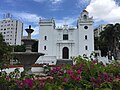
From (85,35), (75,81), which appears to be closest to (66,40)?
(85,35)

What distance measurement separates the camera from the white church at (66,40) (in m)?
39.0

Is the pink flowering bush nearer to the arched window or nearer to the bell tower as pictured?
the bell tower

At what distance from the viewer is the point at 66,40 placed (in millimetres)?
39844

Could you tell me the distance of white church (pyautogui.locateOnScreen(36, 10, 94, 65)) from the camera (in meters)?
39.0

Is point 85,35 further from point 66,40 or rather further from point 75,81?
point 75,81

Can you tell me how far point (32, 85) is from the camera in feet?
11.4

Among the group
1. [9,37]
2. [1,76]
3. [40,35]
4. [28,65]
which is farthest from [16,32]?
[1,76]

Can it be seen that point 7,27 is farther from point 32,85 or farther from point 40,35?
point 32,85

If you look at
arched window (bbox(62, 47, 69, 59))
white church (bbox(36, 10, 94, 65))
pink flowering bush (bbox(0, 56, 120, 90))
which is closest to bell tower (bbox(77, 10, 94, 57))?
white church (bbox(36, 10, 94, 65))

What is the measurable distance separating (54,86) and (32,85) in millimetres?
435

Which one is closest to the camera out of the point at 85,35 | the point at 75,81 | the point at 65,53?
the point at 75,81

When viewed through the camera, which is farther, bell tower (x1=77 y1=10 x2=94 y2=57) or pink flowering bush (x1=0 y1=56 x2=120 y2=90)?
bell tower (x1=77 y1=10 x2=94 y2=57)

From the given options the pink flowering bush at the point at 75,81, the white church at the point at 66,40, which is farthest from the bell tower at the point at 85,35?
the pink flowering bush at the point at 75,81

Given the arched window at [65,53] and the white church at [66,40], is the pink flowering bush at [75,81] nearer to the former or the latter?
the white church at [66,40]
